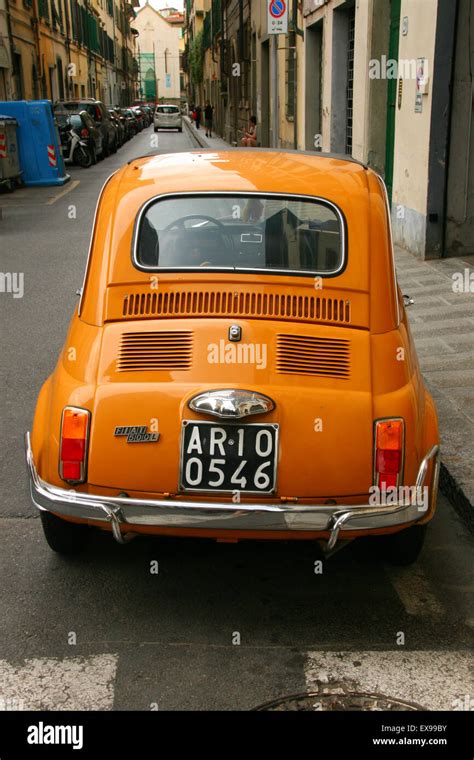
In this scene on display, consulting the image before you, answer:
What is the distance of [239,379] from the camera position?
3.35 m

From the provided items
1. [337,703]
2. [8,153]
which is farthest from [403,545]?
[8,153]

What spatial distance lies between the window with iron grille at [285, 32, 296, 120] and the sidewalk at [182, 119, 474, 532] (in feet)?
42.6

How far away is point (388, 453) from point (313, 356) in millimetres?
517

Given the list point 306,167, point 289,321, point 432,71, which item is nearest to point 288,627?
point 289,321

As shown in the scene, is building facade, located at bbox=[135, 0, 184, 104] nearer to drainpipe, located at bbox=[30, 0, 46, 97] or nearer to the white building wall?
the white building wall

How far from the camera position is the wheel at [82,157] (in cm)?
2633

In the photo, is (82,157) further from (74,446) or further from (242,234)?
(74,446)

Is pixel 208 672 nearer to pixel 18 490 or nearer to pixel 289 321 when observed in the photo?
pixel 289 321

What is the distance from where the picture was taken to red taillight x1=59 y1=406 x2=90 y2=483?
335 cm

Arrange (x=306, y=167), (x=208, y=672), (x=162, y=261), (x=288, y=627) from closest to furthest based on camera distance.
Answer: (x=208, y=672)
(x=288, y=627)
(x=162, y=261)
(x=306, y=167)

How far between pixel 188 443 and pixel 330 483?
567 mm

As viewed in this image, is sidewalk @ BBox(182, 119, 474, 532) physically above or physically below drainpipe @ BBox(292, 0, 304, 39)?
below

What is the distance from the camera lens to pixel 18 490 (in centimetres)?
472
